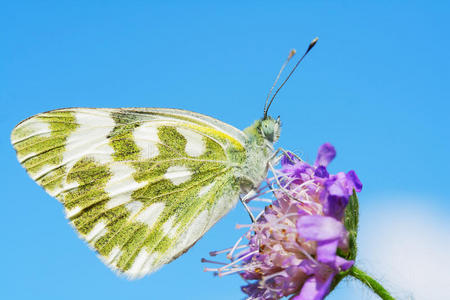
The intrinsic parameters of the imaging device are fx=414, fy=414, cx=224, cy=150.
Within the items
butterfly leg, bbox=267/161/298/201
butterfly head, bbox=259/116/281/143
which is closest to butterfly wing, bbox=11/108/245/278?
butterfly head, bbox=259/116/281/143

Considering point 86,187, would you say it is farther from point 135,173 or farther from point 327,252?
point 327,252

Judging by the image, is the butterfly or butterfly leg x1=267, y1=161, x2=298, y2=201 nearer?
butterfly leg x1=267, y1=161, x2=298, y2=201

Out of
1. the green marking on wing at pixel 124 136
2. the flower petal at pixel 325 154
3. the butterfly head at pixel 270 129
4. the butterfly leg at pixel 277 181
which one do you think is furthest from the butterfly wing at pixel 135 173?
the flower petal at pixel 325 154

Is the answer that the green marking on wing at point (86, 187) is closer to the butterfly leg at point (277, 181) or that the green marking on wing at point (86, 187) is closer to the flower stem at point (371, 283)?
the butterfly leg at point (277, 181)

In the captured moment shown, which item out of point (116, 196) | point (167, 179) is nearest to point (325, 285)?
point (167, 179)

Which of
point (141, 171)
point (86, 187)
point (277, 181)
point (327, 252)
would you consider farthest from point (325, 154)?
point (86, 187)

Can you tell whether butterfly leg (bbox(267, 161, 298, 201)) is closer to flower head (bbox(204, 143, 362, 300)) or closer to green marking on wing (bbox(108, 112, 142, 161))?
flower head (bbox(204, 143, 362, 300))

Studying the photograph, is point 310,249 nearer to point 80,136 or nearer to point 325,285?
point 325,285
